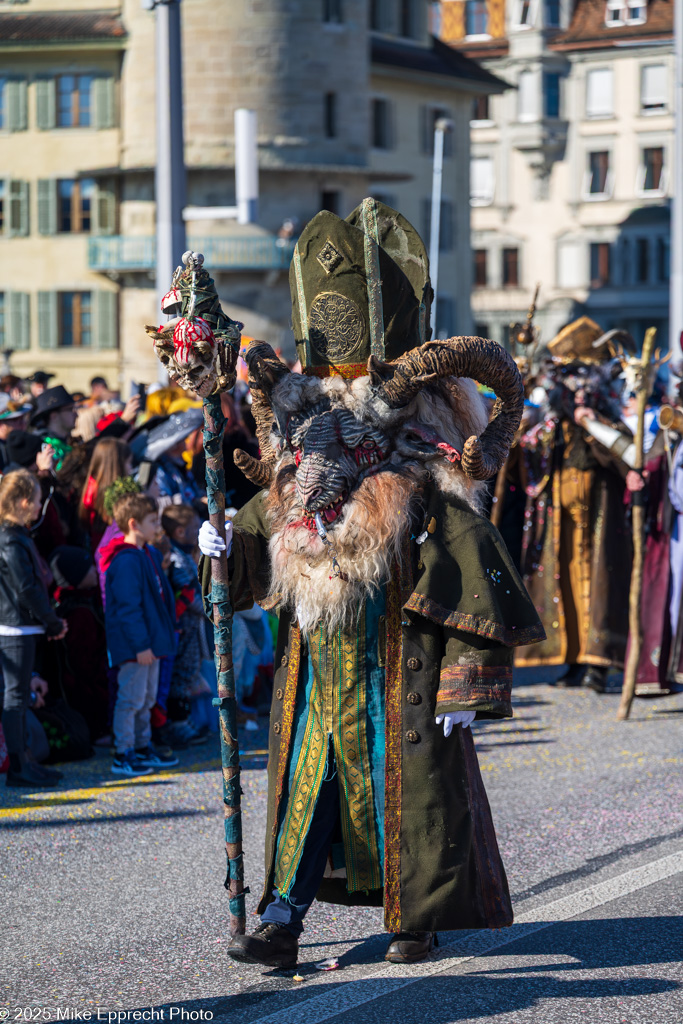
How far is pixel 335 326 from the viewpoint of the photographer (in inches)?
192

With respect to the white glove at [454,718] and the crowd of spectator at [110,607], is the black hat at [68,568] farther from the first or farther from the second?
the white glove at [454,718]

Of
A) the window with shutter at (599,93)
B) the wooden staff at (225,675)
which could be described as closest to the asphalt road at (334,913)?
the wooden staff at (225,675)

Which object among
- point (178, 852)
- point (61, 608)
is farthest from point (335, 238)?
point (61, 608)

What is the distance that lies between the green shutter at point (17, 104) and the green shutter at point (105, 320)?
4980mm

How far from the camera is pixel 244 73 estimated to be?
3494cm

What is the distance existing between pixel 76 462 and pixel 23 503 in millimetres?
1702

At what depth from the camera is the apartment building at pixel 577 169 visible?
5969 centimetres

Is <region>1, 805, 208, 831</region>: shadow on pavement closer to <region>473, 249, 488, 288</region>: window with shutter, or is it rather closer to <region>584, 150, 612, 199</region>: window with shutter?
<region>473, 249, 488, 288</region>: window with shutter

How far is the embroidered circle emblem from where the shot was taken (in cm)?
486

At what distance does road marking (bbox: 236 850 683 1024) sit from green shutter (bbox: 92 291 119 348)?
35150mm

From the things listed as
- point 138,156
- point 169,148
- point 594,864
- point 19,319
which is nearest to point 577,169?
point 138,156

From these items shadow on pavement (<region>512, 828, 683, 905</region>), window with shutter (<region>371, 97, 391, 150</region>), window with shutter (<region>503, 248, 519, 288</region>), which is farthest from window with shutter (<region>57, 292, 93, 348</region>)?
shadow on pavement (<region>512, 828, 683, 905</region>)

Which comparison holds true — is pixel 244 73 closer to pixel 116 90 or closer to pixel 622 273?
pixel 116 90

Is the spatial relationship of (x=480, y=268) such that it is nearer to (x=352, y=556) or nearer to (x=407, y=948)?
(x=352, y=556)
